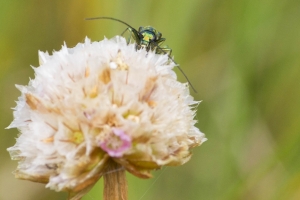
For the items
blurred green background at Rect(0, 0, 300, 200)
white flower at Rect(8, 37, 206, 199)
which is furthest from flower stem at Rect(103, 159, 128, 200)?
blurred green background at Rect(0, 0, 300, 200)

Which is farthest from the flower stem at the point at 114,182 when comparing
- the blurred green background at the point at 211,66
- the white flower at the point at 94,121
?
the blurred green background at the point at 211,66

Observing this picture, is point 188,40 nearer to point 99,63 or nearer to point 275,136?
point 275,136

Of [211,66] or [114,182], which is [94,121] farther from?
[211,66]

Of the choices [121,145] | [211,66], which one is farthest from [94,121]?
[211,66]

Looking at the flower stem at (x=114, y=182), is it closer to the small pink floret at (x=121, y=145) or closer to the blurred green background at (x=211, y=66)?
the small pink floret at (x=121, y=145)

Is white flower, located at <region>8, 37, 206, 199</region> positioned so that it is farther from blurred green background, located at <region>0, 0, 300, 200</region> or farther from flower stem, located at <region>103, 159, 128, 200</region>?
blurred green background, located at <region>0, 0, 300, 200</region>

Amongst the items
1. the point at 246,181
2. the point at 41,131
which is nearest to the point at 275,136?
the point at 246,181
